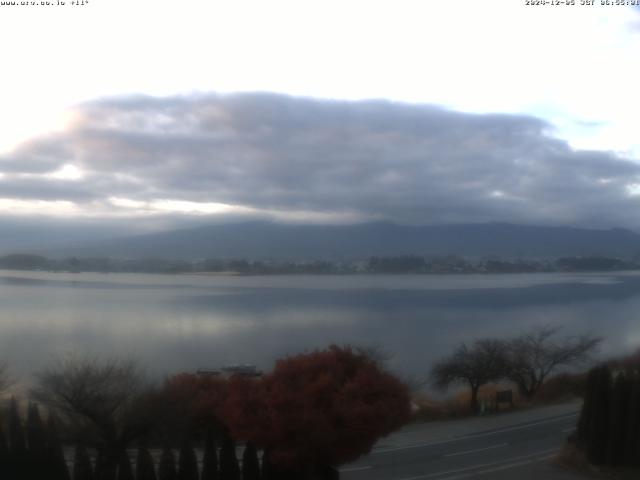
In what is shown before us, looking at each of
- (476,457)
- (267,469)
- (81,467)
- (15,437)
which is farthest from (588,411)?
(15,437)

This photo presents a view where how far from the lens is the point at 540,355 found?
121 feet

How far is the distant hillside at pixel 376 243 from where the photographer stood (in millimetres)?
74312

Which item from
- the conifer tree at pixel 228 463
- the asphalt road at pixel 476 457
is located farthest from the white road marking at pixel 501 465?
the conifer tree at pixel 228 463

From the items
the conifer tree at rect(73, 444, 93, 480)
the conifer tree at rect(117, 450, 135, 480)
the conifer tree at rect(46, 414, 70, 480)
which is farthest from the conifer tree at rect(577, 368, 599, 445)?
the conifer tree at rect(46, 414, 70, 480)

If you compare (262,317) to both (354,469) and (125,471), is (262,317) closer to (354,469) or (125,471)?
(354,469)

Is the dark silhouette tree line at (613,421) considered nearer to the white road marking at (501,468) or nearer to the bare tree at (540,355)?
the white road marking at (501,468)

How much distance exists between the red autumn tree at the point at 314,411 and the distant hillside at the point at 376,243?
47356 mm

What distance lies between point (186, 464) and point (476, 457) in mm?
9586

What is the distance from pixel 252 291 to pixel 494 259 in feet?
103

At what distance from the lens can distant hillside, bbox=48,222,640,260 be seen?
7431 centimetres

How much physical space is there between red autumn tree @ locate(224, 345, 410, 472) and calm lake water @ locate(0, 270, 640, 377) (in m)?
16.4

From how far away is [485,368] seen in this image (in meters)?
32.7

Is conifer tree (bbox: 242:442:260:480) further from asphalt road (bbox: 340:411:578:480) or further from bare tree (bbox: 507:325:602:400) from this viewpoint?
bare tree (bbox: 507:325:602:400)

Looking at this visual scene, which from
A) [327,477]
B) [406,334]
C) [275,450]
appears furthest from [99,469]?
[406,334]
